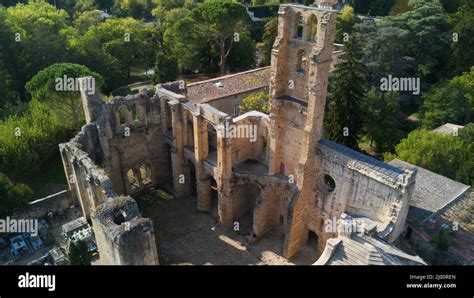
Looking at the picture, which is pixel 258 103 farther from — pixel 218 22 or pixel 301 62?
pixel 218 22

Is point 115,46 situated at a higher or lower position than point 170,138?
higher

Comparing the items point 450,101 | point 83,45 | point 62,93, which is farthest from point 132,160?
point 450,101

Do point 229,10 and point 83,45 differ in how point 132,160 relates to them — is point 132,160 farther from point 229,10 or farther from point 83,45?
point 229,10

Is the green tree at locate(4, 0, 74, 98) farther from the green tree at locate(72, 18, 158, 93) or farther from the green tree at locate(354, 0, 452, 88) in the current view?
the green tree at locate(354, 0, 452, 88)

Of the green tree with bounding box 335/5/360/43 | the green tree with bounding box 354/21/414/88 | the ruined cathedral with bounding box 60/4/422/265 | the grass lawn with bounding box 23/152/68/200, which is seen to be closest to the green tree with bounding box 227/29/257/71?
the green tree with bounding box 335/5/360/43

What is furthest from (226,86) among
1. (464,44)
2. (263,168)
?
(464,44)
